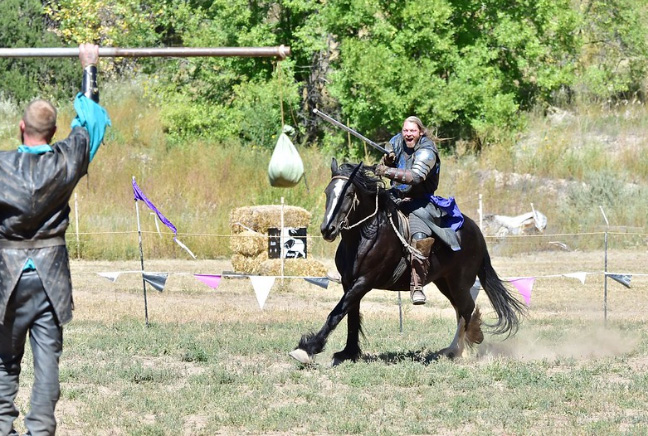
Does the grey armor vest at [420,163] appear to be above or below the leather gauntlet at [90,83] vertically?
below

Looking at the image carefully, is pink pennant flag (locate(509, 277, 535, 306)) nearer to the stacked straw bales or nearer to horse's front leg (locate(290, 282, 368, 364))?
horse's front leg (locate(290, 282, 368, 364))

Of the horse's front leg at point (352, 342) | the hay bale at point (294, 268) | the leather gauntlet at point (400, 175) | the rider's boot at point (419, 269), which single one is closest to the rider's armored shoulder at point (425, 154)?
the leather gauntlet at point (400, 175)

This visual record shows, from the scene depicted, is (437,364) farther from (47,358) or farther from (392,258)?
(47,358)

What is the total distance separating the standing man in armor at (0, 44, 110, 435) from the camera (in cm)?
569

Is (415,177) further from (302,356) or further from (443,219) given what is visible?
(302,356)

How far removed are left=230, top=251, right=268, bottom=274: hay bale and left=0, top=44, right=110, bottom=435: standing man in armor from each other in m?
13.2

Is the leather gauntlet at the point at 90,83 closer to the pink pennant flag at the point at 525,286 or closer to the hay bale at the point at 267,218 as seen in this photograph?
the pink pennant flag at the point at 525,286

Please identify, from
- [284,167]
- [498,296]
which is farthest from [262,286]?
[284,167]

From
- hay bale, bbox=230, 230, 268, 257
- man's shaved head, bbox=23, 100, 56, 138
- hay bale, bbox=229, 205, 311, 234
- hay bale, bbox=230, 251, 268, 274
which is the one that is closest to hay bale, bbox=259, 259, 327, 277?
hay bale, bbox=230, 251, 268, 274

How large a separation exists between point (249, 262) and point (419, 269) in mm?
9343

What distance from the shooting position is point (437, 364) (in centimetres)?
995

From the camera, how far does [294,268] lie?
736 inches

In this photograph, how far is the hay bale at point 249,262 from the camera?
19248 mm

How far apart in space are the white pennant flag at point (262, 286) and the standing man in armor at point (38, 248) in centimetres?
737
